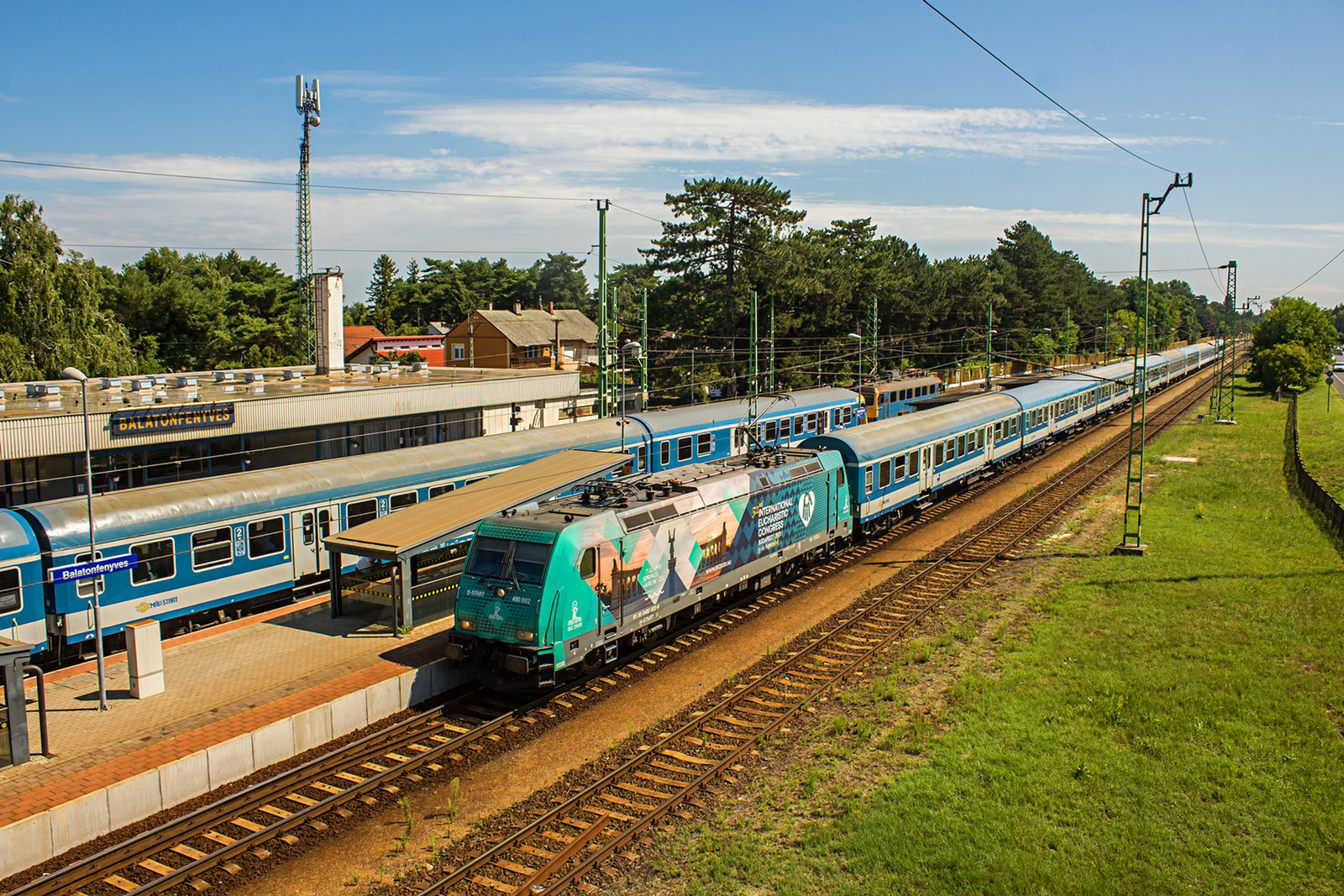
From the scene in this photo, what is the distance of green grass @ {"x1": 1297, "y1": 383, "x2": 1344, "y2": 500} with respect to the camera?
3519cm

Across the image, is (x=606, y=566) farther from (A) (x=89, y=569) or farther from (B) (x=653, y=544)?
(A) (x=89, y=569)

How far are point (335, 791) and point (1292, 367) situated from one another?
3204 inches

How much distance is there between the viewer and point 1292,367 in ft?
235

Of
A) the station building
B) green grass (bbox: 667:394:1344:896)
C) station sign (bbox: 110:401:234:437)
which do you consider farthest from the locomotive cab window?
station sign (bbox: 110:401:234:437)

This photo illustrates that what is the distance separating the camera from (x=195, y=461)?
87.6ft

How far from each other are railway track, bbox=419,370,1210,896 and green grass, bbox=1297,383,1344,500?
20.9 meters

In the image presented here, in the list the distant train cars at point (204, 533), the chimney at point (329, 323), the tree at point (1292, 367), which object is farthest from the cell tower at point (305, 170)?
the tree at point (1292, 367)

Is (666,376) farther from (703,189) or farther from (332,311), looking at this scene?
(332,311)

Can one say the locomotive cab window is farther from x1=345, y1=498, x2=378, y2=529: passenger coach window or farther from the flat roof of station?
the flat roof of station

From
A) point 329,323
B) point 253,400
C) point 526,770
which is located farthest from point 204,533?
point 329,323

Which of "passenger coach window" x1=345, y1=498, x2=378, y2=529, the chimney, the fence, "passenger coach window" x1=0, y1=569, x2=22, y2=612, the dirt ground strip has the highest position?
the chimney

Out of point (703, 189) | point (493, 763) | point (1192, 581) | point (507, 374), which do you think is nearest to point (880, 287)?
point (703, 189)

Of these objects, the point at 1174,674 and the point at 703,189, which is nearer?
the point at 1174,674

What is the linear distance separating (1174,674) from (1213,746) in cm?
278
